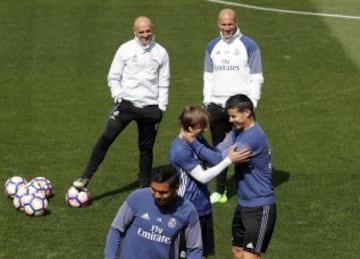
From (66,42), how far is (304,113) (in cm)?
753

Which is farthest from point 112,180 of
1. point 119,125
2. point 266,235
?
point 266,235

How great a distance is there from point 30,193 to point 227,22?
12.7 ft

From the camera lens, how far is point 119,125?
46.9 ft

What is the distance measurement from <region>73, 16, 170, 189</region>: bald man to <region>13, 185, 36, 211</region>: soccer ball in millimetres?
780

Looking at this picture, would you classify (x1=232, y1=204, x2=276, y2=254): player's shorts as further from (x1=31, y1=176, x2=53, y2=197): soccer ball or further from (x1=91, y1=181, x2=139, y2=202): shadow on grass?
(x1=31, y1=176, x2=53, y2=197): soccer ball

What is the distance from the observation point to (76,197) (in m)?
14.1

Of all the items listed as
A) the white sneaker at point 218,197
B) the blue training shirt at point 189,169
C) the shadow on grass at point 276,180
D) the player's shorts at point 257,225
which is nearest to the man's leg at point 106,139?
the white sneaker at point 218,197

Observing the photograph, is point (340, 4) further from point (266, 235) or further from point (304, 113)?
point (266, 235)

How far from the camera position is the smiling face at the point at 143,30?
13.9m

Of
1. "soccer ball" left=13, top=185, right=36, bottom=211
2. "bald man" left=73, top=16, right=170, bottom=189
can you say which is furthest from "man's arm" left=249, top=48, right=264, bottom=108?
"soccer ball" left=13, top=185, right=36, bottom=211

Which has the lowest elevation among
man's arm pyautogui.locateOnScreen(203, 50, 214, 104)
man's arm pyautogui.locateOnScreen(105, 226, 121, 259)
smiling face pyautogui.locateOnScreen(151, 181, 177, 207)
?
man's arm pyautogui.locateOnScreen(105, 226, 121, 259)

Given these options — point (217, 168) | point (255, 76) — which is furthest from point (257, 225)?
point (255, 76)

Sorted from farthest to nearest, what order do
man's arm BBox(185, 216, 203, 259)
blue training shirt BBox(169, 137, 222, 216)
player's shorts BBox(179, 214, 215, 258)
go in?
player's shorts BBox(179, 214, 215, 258), blue training shirt BBox(169, 137, 222, 216), man's arm BBox(185, 216, 203, 259)

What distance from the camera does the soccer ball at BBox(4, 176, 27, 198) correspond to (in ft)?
46.4
